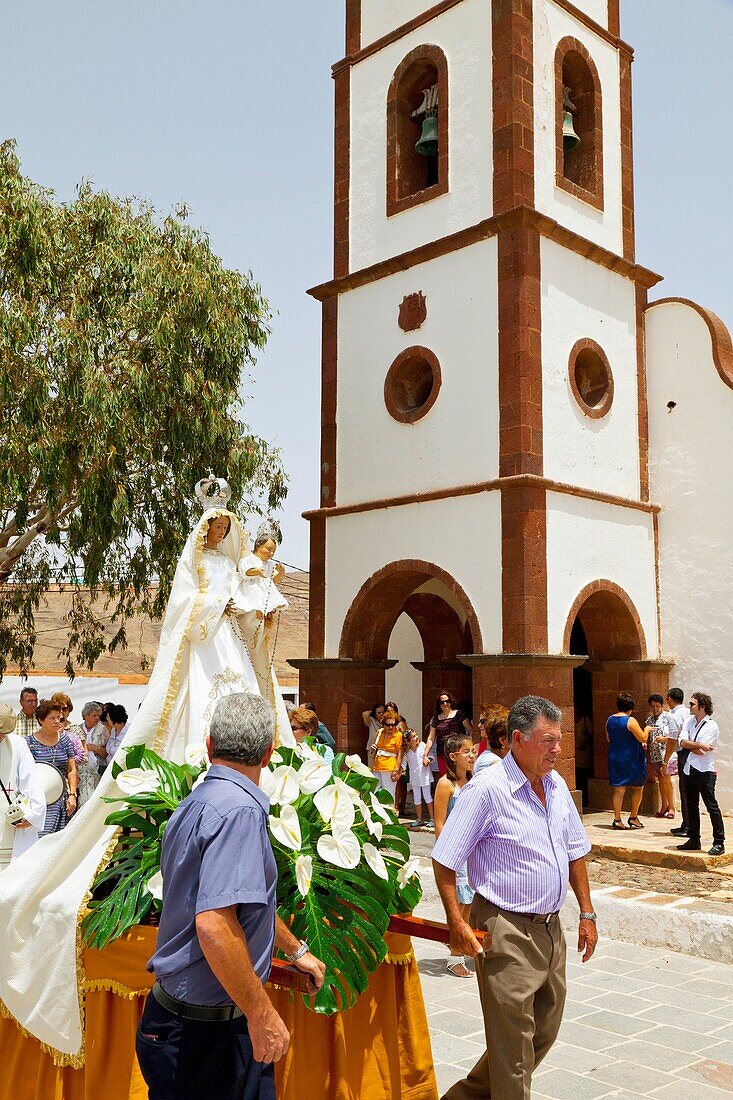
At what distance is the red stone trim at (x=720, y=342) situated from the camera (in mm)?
14414

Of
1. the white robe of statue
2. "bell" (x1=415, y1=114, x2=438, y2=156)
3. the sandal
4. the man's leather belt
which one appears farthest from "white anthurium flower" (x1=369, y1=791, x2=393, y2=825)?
"bell" (x1=415, y1=114, x2=438, y2=156)

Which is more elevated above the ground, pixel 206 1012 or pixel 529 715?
pixel 529 715

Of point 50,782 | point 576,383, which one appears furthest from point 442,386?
point 50,782

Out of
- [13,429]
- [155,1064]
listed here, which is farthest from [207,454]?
[155,1064]

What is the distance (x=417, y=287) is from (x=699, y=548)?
5.25 meters

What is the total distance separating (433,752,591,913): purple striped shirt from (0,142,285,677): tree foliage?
37.3 feet

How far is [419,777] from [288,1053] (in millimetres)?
9570

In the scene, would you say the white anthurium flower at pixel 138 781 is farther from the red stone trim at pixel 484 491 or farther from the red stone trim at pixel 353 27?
the red stone trim at pixel 353 27

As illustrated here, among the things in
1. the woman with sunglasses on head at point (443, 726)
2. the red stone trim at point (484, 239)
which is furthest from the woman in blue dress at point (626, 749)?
the red stone trim at point (484, 239)

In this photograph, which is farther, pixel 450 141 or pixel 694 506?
pixel 694 506

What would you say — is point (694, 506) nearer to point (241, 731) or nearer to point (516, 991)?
point (516, 991)

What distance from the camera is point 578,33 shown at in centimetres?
1494

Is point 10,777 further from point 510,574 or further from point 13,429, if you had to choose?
point 13,429

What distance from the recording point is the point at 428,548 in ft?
46.5
